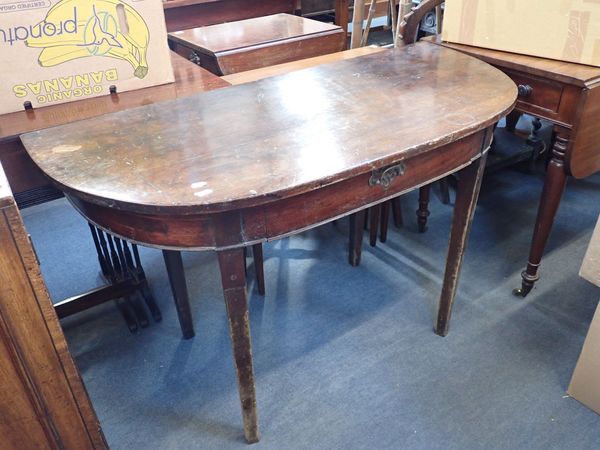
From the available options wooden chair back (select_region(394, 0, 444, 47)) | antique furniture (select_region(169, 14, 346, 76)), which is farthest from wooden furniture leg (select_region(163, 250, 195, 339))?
wooden chair back (select_region(394, 0, 444, 47))

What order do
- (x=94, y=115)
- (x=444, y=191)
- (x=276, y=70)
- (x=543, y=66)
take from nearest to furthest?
(x=94, y=115) < (x=543, y=66) < (x=276, y=70) < (x=444, y=191)

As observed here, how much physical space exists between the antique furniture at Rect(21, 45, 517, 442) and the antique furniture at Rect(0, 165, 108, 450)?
15 centimetres

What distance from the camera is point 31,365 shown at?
3.22 ft

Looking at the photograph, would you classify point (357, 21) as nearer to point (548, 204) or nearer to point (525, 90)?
point (525, 90)

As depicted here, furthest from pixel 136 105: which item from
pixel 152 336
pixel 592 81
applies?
pixel 592 81

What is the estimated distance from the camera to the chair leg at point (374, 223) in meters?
2.08

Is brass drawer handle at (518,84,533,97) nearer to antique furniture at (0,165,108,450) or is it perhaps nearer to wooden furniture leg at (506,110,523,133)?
wooden furniture leg at (506,110,523,133)

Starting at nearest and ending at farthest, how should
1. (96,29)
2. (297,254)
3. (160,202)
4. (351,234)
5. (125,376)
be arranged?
(160,202) → (96,29) → (125,376) → (351,234) → (297,254)

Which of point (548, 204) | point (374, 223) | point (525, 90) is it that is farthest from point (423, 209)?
point (525, 90)

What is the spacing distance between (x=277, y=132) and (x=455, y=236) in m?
0.66

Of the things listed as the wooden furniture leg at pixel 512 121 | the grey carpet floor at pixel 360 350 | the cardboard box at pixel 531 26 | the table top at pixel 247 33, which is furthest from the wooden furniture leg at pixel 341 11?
the grey carpet floor at pixel 360 350

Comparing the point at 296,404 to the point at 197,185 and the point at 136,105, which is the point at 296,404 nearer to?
the point at 197,185

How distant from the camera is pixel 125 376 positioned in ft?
5.35

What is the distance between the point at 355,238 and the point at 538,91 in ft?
2.66
